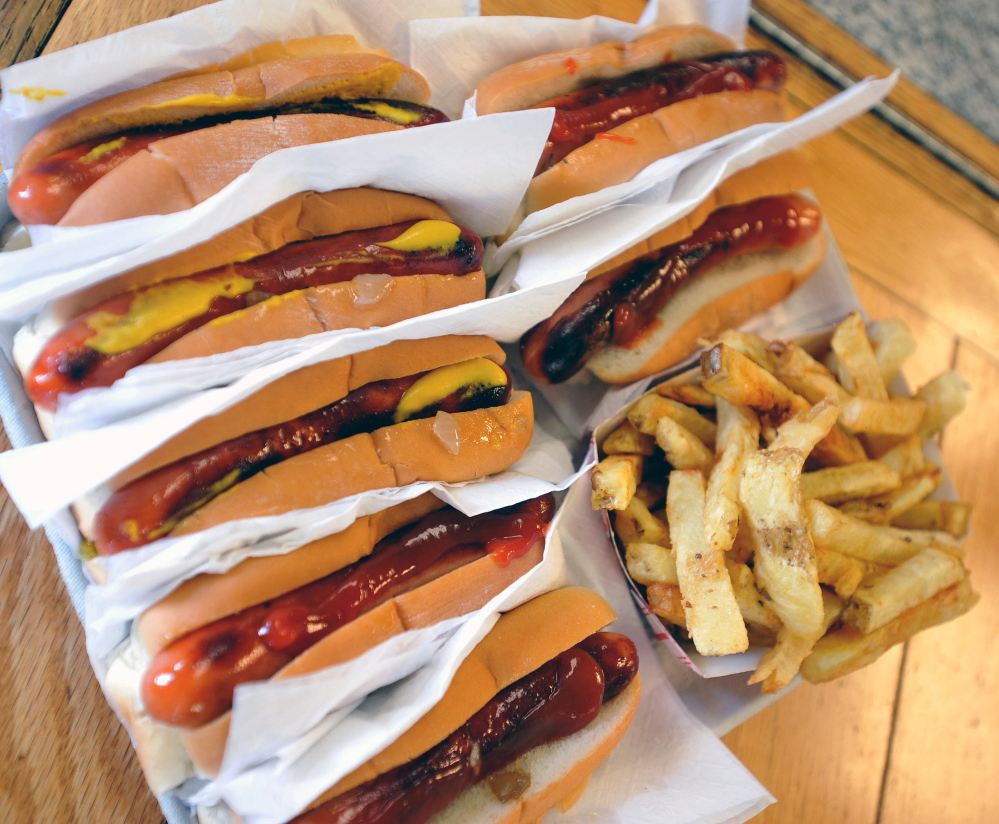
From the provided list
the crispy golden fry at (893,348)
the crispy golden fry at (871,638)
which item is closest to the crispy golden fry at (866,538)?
the crispy golden fry at (871,638)

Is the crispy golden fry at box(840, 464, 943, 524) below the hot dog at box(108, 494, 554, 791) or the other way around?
the other way around

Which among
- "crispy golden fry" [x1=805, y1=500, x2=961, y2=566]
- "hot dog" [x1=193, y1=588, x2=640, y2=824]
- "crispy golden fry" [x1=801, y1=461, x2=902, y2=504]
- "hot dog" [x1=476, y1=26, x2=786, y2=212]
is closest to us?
Answer: "hot dog" [x1=193, y1=588, x2=640, y2=824]

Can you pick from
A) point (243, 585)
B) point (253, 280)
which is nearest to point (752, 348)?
point (253, 280)

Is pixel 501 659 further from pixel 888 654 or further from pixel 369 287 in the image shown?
pixel 888 654

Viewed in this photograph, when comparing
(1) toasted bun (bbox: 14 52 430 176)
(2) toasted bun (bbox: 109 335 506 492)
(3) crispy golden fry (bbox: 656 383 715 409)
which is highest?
(1) toasted bun (bbox: 14 52 430 176)

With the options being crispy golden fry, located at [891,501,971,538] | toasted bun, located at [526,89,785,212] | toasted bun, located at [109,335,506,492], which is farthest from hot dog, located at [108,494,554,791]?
crispy golden fry, located at [891,501,971,538]

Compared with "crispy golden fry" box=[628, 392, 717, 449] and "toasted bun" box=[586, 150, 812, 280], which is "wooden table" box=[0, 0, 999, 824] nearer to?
"toasted bun" box=[586, 150, 812, 280]

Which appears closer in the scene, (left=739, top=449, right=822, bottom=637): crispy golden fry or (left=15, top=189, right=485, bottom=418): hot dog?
(left=15, top=189, right=485, bottom=418): hot dog
